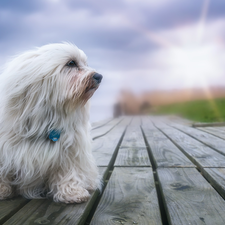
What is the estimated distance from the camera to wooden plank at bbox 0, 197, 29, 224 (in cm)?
144

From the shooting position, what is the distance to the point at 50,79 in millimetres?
1792

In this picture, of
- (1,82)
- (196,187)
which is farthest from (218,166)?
(1,82)

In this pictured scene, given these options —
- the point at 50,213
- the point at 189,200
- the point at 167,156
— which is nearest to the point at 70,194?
the point at 50,213

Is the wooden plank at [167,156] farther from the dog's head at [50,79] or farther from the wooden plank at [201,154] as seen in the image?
the dog's head at [50,79]

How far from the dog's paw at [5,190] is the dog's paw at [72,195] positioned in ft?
0.95

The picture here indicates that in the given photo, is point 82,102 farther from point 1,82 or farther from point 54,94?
point 1,82

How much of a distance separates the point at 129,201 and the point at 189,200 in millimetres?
340

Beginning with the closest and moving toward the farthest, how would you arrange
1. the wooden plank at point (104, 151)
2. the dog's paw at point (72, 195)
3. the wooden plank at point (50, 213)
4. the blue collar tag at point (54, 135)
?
the wooden plank at point (50, 213)
the dog's paw at point (72, 195)
the blue collar tag at point (54, 135)
the wooden plank at point (104, 151)

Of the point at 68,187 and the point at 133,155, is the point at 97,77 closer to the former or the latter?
the point at 68,187

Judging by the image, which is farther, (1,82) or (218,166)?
(218,166)

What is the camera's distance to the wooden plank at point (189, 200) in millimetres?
1355

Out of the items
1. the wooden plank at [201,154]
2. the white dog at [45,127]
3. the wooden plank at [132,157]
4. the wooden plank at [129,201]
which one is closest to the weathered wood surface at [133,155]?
the wooden plank at [132,157]

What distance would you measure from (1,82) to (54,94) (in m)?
0.37

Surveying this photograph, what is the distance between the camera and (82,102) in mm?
1832
